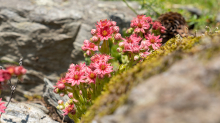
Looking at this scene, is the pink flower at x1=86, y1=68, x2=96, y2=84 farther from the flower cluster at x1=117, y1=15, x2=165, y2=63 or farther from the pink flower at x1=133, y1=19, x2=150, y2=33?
the pink flower at x1=133, y1=19, x2=150, y2=33

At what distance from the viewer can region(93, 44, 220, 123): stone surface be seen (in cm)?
92

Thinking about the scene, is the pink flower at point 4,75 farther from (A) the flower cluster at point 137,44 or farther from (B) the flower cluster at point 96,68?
(A) the flower cluster at point 137,44

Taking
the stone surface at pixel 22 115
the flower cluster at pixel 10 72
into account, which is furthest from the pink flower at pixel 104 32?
the stone surface at pixel 22 115

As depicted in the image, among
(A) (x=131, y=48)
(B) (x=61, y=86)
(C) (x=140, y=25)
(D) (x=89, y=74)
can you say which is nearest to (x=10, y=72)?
(B) (x=61, y=86)

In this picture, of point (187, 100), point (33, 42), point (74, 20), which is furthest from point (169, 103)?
point (33, 42)

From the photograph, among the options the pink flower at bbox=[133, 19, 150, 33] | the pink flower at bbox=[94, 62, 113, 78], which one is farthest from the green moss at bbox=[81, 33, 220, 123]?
the pink flower at bbox=[133, 19, 150, 33]

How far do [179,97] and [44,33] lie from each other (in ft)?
11.1

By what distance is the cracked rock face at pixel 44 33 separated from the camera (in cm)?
378

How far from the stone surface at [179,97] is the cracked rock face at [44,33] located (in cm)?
285

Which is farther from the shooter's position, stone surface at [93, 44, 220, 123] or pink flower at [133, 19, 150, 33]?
pink flower at [133, 19, 150, 33]

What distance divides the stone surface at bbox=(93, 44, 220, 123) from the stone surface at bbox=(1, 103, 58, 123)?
1577mm

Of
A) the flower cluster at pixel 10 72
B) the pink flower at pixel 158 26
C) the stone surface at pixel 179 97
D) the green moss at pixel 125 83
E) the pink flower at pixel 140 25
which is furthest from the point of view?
the pink flower at pixel 158 26

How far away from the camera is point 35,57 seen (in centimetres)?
396

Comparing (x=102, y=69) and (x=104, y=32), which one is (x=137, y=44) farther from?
(x=102, y=69)
